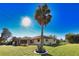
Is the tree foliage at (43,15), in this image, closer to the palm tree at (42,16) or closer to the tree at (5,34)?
the palm tree at (42,16)

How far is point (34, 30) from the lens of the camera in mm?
6594

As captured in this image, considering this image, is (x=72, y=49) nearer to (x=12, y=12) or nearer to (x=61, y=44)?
(x=61, y=44)

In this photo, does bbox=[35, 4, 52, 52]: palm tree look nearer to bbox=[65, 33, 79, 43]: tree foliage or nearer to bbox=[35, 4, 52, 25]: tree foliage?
bbox=[35, 4, 52, 25]: tree foliage

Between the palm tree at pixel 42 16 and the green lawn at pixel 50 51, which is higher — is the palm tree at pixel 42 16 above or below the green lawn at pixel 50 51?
above

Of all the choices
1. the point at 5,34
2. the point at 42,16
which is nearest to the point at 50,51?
the point at 42,16

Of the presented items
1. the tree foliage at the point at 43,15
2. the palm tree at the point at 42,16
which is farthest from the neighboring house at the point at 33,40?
the tree foliage at the point at 43,15

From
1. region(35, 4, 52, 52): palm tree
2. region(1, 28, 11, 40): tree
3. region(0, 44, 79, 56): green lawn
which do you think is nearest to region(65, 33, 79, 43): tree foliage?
region(0, 44, 79, 56): green lawn

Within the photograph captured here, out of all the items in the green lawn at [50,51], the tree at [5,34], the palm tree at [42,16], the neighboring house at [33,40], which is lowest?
the green lawn at [50,51]

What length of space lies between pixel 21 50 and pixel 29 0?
446 millimetres

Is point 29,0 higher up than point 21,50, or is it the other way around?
point 29,0

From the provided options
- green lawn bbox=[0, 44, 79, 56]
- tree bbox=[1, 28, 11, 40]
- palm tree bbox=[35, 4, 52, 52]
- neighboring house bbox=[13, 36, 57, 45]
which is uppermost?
palm tree bbox=[35, 4, 52, 52]

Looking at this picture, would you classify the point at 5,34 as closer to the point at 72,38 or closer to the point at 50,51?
the point at 50,51

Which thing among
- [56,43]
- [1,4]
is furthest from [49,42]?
[1,4]

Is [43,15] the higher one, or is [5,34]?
[43,15]
